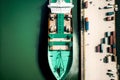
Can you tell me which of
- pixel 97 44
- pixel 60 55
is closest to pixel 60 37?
pixel 60 55

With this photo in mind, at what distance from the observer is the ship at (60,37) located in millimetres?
2141

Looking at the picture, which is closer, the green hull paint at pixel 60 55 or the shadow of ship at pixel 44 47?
the green hull paint at pixel 60 55

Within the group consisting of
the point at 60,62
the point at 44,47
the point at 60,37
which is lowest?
the point at 60,62

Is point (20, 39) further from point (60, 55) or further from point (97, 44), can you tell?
point (97, 44)

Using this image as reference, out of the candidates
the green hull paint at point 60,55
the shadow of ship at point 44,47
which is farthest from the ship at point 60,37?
the shadow of ship at point 44,47

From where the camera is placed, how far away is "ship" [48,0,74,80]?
2141mm

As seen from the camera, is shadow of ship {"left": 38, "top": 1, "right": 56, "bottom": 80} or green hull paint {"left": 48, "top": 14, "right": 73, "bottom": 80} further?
shadow of ship {"left": 38, "top": 1, "right": 56, "bottom": 80}

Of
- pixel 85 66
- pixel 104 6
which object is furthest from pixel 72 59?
Result: pixel 104 6

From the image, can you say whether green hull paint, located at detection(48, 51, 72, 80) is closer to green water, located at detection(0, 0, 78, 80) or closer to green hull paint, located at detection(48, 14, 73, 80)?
green hull paint, located at detection(48, 14, 73, 80)

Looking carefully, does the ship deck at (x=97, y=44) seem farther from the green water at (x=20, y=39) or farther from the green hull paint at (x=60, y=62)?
the green water at (x=20, y=39)

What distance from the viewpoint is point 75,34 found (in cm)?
230

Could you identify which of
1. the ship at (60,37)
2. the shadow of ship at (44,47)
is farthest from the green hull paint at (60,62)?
the shadow of ship at (44,47)

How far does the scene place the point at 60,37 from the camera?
2176 mm

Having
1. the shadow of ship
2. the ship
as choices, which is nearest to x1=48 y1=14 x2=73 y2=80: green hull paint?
the ship
